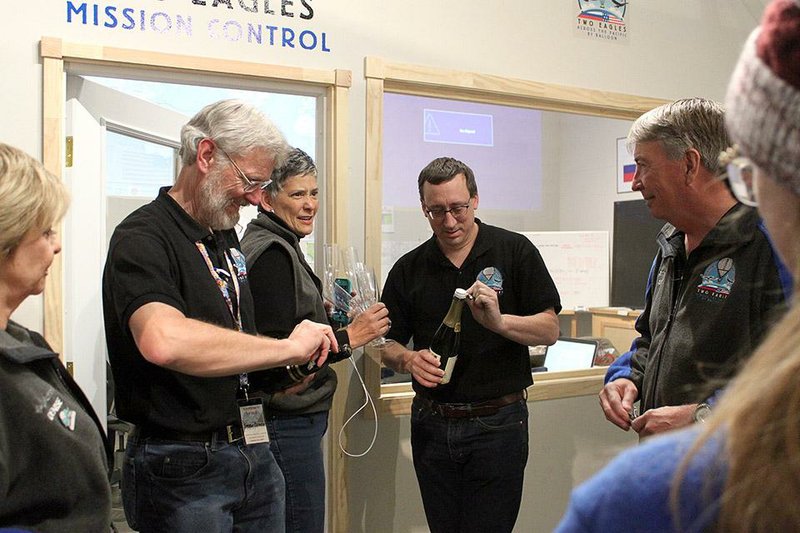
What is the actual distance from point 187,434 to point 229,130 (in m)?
0.81

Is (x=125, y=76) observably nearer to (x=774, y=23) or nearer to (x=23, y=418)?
(x=23, y=418)

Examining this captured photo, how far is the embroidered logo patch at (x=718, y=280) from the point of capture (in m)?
1.88

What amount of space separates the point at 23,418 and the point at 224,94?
2.67 meters

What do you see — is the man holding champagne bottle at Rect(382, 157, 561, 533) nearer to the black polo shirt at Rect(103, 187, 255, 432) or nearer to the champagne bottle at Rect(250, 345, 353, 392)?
the champagne bottle at Rect(250, 345, 353, 392)

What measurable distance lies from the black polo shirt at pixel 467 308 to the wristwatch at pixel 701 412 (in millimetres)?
906

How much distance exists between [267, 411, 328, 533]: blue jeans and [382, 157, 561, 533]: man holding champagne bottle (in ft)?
1.50

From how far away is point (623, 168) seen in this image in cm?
434

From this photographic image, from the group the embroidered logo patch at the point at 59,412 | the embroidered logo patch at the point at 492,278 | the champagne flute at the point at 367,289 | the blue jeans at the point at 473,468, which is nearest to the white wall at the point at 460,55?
the champagne flute at the point at 367,289

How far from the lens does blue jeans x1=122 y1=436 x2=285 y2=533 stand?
181 cm

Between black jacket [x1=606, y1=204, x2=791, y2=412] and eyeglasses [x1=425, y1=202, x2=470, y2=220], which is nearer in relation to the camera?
black jacket [x1=606, y1=204, x2=791, y2=412]

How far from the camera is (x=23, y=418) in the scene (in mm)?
1270

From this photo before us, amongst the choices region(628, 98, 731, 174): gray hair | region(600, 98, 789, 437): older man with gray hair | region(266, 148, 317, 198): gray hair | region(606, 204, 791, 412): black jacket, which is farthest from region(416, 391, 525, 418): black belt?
region(628, 98, 731, 174): gray hair

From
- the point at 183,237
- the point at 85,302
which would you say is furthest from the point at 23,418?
the point at 85,302

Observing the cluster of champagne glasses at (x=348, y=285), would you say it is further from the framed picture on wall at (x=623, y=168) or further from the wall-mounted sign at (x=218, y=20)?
Answer: the framed picture on wall at (x=623, y=168)
